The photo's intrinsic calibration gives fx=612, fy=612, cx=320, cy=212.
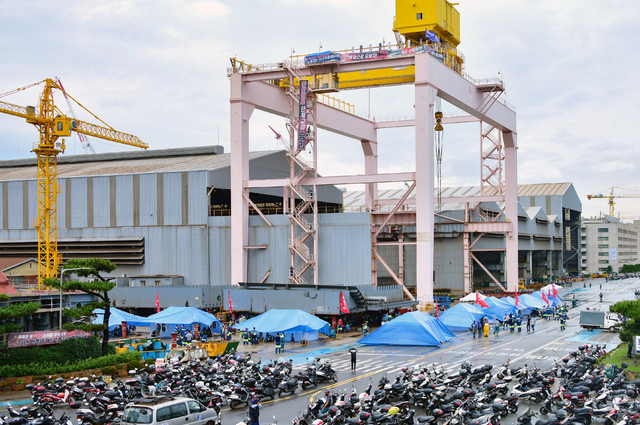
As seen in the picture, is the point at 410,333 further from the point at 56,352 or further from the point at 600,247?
the point at 600,247

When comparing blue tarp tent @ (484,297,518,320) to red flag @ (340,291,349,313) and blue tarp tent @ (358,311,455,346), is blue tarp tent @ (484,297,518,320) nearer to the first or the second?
blue tarp tent @ (358,311,455,346)

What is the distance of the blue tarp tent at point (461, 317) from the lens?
4875 centimetres

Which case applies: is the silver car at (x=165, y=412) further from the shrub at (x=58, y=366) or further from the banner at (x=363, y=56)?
the banner at (x=363, y=56)

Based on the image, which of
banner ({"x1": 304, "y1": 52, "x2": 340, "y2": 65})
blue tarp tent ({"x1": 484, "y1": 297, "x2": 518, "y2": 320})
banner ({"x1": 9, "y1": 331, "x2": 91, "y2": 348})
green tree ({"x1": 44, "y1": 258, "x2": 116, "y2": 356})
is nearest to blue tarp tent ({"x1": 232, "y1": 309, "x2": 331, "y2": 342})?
green tree ({"x1": 44, "y1": 258, "x2": 116, "y2": 356})

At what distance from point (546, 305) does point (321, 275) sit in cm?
2241

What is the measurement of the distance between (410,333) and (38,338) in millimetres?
23104

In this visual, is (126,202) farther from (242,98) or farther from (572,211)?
(572,211)

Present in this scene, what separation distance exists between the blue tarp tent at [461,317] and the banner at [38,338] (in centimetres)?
2824

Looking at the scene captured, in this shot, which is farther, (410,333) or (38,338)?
(410,333)

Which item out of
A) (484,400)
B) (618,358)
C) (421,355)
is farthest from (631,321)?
(484,400)

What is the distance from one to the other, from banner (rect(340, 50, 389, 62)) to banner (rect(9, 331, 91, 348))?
34195 mm

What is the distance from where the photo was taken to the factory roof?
74.2m

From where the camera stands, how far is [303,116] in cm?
5741

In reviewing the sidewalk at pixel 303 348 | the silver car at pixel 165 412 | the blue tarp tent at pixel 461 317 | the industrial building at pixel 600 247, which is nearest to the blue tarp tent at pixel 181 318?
the sidewalk at pixel 303 348
